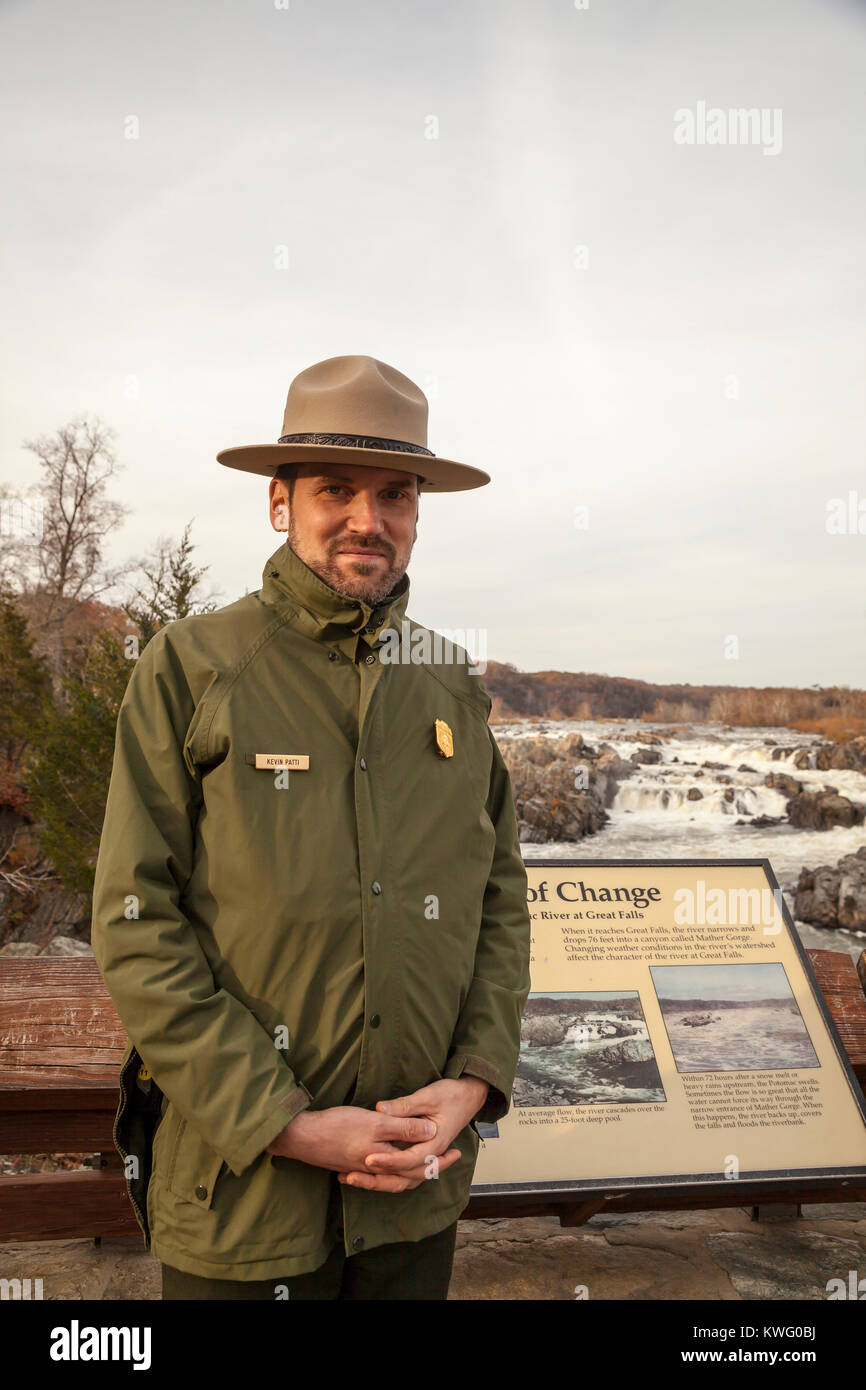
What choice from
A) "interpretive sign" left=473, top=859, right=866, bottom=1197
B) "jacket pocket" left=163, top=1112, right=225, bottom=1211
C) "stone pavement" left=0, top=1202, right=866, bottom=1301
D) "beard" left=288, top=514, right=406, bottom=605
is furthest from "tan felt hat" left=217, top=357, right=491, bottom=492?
"stone pavement" left=0, top=1202, right=866, bottom=1301

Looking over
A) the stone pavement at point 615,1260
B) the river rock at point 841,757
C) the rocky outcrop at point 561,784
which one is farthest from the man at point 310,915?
the river rock at point 841,757

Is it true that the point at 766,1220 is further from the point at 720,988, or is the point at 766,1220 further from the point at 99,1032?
the point at 99,1032

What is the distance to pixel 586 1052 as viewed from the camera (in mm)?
2814

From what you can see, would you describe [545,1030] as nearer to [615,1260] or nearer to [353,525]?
[615,1260]

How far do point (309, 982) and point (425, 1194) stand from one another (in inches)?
17.6

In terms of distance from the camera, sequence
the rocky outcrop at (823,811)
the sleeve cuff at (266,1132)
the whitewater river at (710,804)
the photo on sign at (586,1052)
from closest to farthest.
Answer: the sleeve cuff at (266,1132)
the photo on sign at (586,1052)
the whitewater river at (710,804)
the rocky outcrop at (823,811)

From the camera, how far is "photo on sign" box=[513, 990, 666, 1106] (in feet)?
9.00

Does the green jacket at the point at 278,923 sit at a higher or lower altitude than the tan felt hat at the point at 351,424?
lower

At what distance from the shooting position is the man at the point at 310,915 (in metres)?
1.50

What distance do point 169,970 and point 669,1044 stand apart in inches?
74.9

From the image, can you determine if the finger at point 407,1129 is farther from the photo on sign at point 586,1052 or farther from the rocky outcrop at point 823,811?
the rocky outcrop at point 823,811

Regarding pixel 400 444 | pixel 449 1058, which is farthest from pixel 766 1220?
pixel 400 444

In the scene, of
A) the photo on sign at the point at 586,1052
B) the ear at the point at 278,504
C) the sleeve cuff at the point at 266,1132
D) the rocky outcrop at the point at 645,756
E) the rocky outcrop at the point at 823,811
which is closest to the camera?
the sleeve cuff at the point at 266,1132

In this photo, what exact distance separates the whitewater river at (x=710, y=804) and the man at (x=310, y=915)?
5848 millimetres
